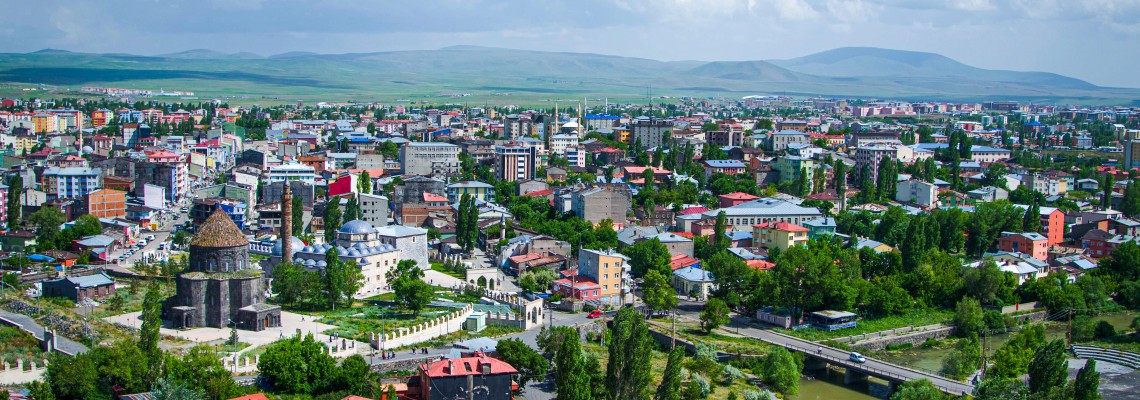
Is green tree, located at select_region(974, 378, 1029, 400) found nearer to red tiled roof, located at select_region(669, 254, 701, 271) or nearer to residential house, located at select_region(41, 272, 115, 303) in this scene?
red tiled roof, located at select_region(669, 254, 701, 271)

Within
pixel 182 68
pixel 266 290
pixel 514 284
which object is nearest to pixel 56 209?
pixel 266 290

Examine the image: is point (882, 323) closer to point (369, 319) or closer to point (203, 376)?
point (369, 319)

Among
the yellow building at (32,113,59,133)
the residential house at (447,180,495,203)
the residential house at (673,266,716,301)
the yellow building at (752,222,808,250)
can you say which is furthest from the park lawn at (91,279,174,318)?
the yellow building at (32,113,59,133)

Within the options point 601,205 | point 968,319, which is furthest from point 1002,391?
point 601,205

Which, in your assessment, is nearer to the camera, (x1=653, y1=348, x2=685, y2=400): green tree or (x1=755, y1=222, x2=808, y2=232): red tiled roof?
(x1=653, y1=348, x2=685, y2=400): green tree

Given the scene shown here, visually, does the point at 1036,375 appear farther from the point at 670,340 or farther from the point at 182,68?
the point at 182,68

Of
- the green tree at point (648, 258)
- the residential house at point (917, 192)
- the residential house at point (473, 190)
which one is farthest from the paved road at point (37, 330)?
the residential house at point (917, 192)
